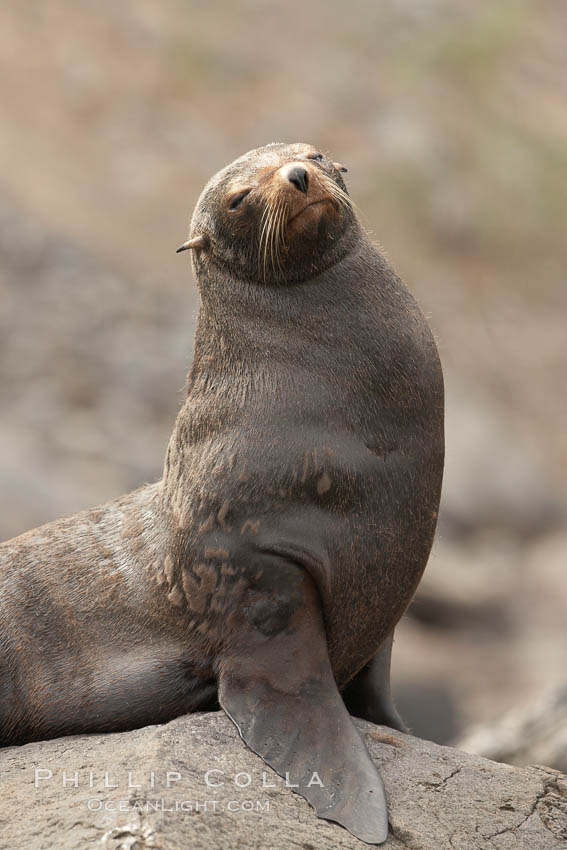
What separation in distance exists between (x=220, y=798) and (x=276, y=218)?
252 centimetres

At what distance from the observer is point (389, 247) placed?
22141 millimetres

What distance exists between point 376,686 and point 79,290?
14.5m

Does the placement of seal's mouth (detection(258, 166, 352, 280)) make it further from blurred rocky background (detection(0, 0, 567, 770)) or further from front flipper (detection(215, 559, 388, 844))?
blurred rocky background (detection(0, 0, 567, 770))

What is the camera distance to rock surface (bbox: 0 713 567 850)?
14.9 ft

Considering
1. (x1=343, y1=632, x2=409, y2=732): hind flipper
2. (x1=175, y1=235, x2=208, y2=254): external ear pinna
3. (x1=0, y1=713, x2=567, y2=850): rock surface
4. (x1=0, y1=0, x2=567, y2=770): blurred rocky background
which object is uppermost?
(x1=0, y1=0, x2=567, y2=770): blurred rocky background

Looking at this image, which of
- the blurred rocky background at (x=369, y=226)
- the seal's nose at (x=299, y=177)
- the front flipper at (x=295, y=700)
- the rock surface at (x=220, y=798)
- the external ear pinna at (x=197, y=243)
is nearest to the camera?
the rock surface at (x=220, y=798)

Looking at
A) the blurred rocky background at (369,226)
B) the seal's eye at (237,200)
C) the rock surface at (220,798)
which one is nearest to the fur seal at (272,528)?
the seal's eye at (237,200)

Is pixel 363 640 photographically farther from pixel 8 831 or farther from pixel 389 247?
pixel 389 247

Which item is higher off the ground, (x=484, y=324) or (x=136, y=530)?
(x=484, y=324)

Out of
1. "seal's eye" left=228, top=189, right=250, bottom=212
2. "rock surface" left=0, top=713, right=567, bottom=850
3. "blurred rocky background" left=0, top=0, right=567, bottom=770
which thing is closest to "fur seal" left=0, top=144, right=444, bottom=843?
"seal's eye" left=228, top=189, right=250, bottom=212

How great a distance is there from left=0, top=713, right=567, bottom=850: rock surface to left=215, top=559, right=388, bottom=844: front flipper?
9cm

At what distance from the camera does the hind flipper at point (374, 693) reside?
6.07 m

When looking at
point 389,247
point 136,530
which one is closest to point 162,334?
point 389,247

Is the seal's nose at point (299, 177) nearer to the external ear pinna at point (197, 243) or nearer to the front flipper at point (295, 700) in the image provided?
the external ear pinna at point (197, 243)
